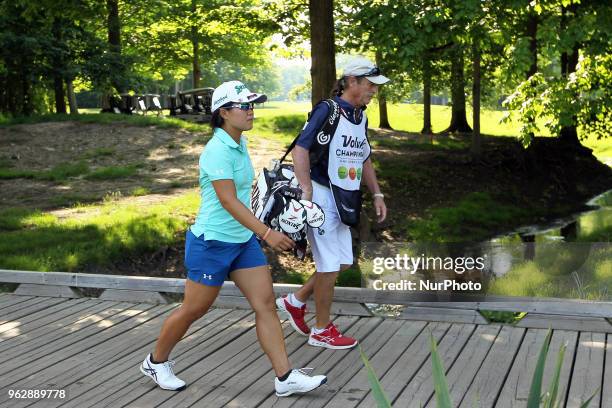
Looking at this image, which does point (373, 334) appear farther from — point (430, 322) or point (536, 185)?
point (536, 185)

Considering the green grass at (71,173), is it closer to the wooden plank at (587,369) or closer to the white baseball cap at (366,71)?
the white baseball cap at (366,71)

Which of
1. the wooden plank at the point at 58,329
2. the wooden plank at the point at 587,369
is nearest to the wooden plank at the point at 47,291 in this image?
the wooden plank at the point at 58,329

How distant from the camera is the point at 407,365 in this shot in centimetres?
556

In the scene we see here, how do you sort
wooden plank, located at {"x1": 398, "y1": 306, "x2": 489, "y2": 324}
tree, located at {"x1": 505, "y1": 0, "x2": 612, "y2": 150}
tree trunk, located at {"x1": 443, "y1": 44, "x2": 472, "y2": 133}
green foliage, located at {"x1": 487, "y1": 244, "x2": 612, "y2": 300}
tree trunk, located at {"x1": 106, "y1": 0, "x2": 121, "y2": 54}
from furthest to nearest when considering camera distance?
tree trunk, located at {"x1": 106, "y1": 0, "x2": 121, "y2": 54} < tree trunk, located at {"x1": 443, "y1": 44, "x2": 472, "y2": 133} < tree, located at {"x1": 505, "y1": 0, "x2": 612, "y2": 150} < green foliage, located at {"x1": 487, "y1": 244, "x2": 612, "y2": 300} < wooden plank, located at {"x1": 398, "y1": 306, "x2": 489, "y2": 324}

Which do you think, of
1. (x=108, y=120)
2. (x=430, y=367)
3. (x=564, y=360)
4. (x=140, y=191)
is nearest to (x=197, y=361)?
(x=430, y=367)

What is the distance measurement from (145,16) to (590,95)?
1851 cm

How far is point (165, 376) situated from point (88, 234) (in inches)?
268

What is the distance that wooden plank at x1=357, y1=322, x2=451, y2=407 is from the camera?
16.5 feet

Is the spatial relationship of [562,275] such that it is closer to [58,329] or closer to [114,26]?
[58,329]

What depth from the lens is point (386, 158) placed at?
20.9 metres

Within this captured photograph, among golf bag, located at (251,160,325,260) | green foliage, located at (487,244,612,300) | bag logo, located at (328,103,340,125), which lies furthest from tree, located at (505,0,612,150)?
golf bag, located at (251,160,325,260)

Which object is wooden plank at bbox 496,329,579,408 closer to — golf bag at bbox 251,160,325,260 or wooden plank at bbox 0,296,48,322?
golf bag at bbox 251,160,325,260

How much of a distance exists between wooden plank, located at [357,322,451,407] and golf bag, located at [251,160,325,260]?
101 centimetres

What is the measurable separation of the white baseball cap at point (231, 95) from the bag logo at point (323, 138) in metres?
0.98
